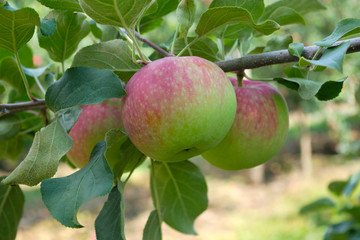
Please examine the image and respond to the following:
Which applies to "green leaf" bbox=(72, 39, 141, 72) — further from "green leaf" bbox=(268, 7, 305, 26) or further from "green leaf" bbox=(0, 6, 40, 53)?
"green leaf" bbox=(268, 7, 305, 26)

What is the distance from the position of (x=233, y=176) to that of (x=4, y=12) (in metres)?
6.19

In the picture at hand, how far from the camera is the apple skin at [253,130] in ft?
1.92

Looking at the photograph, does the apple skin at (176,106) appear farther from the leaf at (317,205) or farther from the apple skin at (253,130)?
the leaf at (317,205)

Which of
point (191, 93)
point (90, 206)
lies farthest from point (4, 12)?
point (90, 206)

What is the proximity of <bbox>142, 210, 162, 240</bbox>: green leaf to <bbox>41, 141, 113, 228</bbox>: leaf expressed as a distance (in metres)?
0.17

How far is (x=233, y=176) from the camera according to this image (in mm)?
6453

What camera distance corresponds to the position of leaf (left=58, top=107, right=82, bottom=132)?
1.75 ft

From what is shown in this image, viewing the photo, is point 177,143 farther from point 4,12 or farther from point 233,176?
point 233,176

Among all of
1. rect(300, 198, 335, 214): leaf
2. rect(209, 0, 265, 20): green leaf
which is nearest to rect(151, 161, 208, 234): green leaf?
rect(209, 0, 265, 20): green leaf

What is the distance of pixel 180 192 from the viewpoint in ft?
2.41

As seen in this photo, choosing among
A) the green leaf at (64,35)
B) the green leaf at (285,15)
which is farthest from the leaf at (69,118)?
the green leaf at (285,15)

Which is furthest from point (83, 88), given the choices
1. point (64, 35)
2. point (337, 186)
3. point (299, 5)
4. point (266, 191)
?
point (266, 191)

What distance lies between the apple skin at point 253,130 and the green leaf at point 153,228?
0.44 feet

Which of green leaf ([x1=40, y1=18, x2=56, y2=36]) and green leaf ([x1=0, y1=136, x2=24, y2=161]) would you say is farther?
green leaf ([x1=0, y1=136, x2=24, y2=161])
